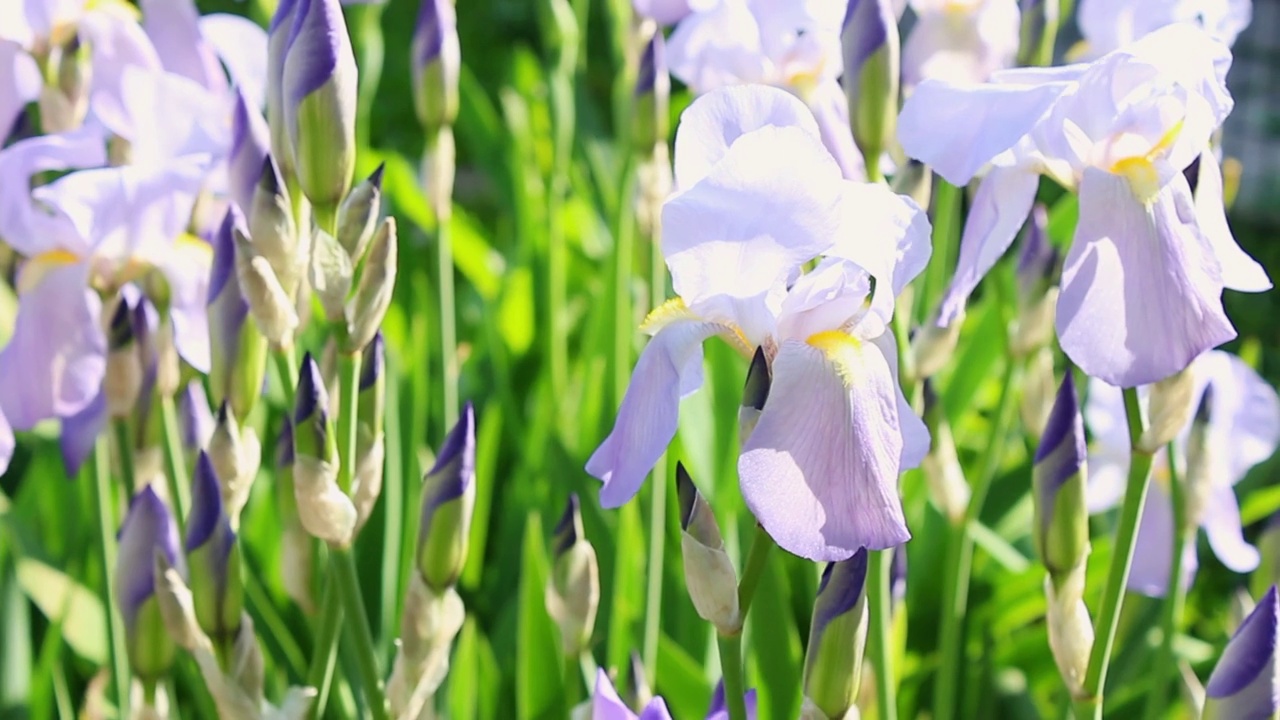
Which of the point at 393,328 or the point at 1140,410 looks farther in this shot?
the point at 393,328

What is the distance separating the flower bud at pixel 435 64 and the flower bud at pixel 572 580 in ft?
1.51

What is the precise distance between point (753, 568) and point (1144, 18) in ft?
1.77

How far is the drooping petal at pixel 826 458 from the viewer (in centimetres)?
56

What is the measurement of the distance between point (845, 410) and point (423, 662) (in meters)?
0.37

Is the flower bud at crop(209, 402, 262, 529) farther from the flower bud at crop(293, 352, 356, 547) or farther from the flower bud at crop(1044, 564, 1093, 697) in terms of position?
the flower bud at crop(1044, 564, 1093, 697)

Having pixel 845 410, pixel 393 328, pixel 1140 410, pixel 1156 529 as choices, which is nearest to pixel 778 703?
pixel 1156 529

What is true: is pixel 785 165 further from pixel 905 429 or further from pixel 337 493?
pixel 337 493

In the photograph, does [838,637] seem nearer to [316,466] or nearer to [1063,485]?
[1063,485]

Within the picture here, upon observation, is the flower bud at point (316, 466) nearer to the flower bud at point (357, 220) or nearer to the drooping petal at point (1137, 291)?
the flower bud at point (357, 220)

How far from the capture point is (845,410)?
59cm

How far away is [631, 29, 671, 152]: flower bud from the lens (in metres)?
1.27

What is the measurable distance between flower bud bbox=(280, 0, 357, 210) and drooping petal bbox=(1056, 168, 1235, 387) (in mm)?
412

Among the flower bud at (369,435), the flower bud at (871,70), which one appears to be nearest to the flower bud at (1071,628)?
the flower bud at (871,70)

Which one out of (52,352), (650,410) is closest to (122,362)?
(52,352)
